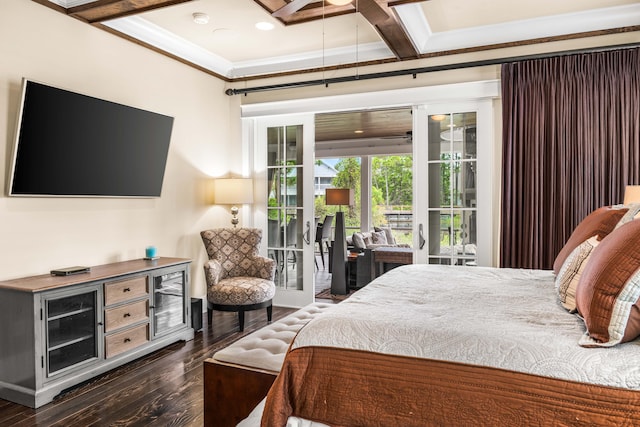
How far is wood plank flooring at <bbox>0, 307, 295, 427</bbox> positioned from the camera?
8.34ft

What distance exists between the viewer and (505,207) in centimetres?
400

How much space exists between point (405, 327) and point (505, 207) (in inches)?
108

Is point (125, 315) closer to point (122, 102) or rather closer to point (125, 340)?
point (125, 340)

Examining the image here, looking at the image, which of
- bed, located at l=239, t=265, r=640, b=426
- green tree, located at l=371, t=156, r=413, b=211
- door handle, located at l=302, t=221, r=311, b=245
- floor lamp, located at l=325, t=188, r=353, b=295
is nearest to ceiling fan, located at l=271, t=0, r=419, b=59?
bed, located at l=239, t=265, r=640, b=426

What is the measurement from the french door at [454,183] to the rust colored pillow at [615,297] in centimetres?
268

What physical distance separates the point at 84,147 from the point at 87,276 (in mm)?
996

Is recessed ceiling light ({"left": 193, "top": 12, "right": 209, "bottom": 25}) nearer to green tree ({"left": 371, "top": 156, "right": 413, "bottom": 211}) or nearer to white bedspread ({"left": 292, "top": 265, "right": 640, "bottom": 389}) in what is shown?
white bedspread ({"left": 292, "top": 265, "right": 640, "bottom": 389})

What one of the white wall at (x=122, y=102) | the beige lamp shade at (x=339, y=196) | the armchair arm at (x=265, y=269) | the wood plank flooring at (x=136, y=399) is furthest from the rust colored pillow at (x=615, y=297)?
the beige lamp shade at (x=339, y=196)

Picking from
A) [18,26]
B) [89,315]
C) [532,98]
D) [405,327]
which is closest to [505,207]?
[532,98]

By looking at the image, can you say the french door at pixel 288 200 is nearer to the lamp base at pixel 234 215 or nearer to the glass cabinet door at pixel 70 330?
the lamp base at pixel 234 215

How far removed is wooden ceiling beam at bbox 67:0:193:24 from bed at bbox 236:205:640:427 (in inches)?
106

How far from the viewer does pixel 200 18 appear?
379 centimetres

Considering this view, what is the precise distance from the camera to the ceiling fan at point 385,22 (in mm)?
2820

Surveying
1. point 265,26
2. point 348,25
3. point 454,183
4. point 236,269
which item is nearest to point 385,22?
point 348,25
